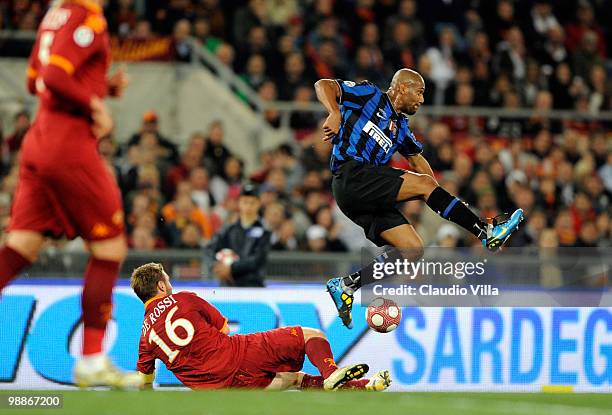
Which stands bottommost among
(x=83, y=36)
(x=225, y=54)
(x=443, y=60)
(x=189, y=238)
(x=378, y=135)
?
(x=189, y=238)

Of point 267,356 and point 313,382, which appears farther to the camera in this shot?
point 313,382

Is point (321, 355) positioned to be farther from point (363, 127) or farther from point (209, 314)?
point (363, 127)

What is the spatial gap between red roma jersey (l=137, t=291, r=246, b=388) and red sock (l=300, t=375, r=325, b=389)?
24.7 inches

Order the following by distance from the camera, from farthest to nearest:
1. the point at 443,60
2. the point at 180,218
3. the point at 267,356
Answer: the point at 443,60 → the point at 180,218 → the point at 267,356

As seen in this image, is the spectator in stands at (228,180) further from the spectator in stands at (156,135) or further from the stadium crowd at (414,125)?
the spectator in stands at (156,135)

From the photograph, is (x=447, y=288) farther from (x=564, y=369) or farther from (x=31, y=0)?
(x=31, y=0)

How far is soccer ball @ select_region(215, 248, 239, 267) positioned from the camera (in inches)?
472

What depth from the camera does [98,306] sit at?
700 centimetres

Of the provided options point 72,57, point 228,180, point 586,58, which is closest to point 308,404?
point 72,57

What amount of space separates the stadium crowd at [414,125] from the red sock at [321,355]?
415 centimetres

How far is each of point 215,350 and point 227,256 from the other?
2406 mm

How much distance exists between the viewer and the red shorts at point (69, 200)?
6809 mm

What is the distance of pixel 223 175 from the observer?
15.8m

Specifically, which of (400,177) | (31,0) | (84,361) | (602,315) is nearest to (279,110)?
(31,0)
